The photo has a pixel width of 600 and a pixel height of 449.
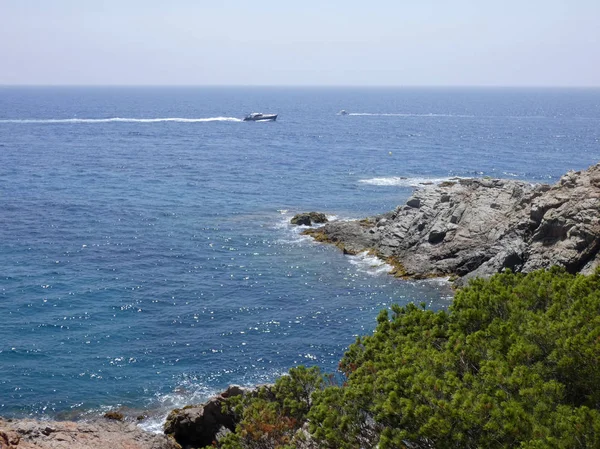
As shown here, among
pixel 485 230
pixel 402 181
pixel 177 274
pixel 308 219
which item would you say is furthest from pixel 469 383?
pixel 402 181

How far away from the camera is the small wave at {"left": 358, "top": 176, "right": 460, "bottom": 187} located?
111 meters

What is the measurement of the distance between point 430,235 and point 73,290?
125ft

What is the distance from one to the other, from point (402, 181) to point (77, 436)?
87.8 meters

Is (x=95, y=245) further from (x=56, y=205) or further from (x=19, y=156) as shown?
(x=19, y=156)

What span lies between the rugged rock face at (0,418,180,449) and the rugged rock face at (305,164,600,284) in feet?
119

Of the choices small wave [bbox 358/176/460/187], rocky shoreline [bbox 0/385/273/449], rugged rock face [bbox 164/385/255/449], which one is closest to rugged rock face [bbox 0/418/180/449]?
rocky shoreline [bbox 0/385/273/449]

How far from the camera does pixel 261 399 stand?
28.3m

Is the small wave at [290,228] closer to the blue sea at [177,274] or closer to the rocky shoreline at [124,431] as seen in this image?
the blue sea at [177,274]

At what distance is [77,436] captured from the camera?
33812mm

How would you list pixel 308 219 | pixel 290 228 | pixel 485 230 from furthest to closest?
pixel 308 219 < pixel 290 228 < pixel 485 230

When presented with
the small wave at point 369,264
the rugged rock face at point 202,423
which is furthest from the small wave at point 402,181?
the rugged rock face at point 202,423

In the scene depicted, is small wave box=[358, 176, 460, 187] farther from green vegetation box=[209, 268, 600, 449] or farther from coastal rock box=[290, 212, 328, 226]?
green vegetation box=[209, 268, 600, 449]

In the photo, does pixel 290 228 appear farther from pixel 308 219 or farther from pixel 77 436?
pixel 77 436

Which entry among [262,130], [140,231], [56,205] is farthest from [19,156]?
[262,130]
